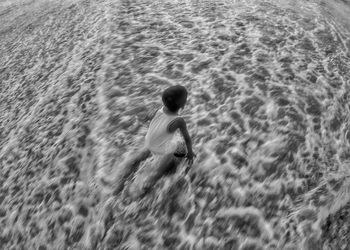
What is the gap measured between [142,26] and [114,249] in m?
12.2

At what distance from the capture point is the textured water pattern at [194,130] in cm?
983

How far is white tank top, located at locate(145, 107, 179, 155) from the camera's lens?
908cm

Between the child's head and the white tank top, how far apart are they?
0.31 metres

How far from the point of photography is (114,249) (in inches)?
387

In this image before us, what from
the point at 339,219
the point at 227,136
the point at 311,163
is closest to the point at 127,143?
the point at 227,136

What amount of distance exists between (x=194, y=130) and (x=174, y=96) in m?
3.87

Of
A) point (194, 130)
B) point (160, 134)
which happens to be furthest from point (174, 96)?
point (194, 130)

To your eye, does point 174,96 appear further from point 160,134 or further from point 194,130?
point 194,130

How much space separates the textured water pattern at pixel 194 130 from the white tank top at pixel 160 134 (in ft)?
5.06

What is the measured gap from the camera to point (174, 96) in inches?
342

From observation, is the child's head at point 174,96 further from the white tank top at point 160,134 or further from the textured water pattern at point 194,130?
the textured water pattern at point 194,130

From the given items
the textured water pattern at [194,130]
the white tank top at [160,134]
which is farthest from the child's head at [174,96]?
the textured water pattern at [194,130]

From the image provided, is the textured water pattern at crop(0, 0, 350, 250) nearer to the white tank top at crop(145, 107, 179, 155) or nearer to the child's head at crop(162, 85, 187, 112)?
the white tank top at crop(145, 107, 179, 155)

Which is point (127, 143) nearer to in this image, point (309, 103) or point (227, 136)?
point (227, 136)
